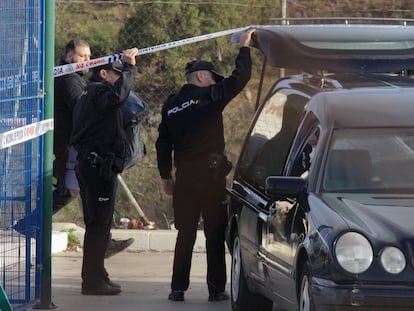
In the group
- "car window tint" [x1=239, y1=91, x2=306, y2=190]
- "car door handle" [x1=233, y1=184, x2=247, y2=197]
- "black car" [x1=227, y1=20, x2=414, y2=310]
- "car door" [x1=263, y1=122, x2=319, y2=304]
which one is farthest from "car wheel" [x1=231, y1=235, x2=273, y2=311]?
"car door" [x1=263, y1=122, x2=319, y2=304]

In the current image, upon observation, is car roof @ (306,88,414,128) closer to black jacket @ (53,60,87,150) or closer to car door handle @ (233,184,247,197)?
car door handle @ (233,184,247,197)

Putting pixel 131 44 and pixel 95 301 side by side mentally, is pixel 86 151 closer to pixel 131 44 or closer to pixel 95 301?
pixel 95 301

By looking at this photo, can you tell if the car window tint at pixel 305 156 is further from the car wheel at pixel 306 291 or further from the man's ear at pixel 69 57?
the man's ear at pixel 69 57

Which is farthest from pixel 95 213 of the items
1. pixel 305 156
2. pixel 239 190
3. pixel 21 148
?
pixel 305 156

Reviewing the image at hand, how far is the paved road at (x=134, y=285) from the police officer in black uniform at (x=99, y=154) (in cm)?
29

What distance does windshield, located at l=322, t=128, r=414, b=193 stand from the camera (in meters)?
6.24

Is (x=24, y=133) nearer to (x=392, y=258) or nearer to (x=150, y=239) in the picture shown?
(x=392, y=258)

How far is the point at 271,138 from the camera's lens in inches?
303

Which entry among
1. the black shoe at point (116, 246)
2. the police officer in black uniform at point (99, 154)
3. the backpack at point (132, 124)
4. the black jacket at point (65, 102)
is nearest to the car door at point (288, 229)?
the police officer in black uniform at point (99, 154)

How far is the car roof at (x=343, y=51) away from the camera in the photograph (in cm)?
764

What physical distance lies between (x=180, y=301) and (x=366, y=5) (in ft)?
36.6

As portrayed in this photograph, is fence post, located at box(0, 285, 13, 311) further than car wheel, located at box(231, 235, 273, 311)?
No

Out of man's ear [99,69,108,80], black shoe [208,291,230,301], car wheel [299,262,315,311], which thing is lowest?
black shoe [208,291,230,301]

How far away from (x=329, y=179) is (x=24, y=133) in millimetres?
2127
